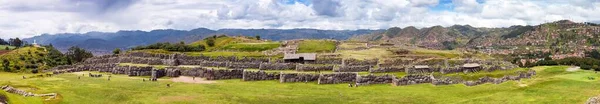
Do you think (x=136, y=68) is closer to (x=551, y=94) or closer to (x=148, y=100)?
(x=148, y=100)

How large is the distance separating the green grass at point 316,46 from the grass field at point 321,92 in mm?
46171

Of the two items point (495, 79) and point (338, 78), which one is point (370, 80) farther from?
point (495, 79)

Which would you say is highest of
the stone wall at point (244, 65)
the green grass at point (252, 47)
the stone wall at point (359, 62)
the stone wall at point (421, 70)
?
the green grass at point (252, 47)

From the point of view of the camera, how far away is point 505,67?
72.9 m

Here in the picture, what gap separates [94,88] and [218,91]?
50.9ft

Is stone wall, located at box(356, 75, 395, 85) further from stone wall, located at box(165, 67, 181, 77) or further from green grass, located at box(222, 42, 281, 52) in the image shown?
green grass, located at box(222, 42, 281, 52)

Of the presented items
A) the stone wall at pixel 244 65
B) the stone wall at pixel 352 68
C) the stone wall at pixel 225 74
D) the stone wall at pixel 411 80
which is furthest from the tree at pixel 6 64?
the stone wall at pixel 411 80

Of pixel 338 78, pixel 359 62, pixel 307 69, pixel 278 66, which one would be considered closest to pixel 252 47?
pixel 278 66

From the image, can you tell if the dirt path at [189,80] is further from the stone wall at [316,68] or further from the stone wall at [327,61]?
the stone wall at [327,61]

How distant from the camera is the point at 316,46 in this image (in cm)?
11694

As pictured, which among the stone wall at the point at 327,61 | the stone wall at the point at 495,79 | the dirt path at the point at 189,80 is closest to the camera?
the stone wall at the point at 495,79

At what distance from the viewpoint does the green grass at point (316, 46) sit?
4338 inches

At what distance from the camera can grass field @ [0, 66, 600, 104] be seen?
42375 mm

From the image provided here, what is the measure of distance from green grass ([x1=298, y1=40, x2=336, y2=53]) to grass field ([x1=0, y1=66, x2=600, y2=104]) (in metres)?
46.2
